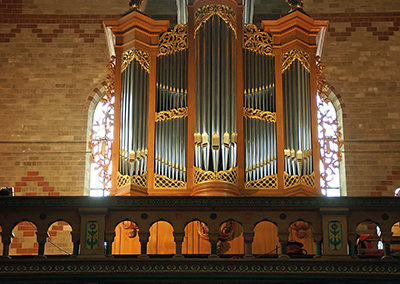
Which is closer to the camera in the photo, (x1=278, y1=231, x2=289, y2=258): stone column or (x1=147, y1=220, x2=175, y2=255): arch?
(x1=278, y1=231, x2=289, y2=258): stone column

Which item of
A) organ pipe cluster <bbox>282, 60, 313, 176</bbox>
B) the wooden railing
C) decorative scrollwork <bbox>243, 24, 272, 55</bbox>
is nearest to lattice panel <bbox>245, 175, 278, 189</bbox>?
organ pipe cluster <bbox>282, 60, 313, 176</bbox>

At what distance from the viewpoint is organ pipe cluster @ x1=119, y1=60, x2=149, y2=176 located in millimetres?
14102

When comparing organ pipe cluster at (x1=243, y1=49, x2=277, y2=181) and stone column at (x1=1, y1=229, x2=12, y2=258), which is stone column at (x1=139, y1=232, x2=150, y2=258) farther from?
organ pipe cluster at (x1=243, y1=49, x2=277, y2=181)

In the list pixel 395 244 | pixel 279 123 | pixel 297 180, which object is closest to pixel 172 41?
pixel 279 123

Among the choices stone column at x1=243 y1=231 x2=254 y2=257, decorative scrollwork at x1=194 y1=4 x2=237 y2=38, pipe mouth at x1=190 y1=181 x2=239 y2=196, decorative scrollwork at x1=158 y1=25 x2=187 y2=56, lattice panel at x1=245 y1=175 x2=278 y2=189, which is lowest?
stone column at x1=243 y1=231 x2=254 y2=257

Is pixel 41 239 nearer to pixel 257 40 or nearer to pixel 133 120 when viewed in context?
pixel 133 120

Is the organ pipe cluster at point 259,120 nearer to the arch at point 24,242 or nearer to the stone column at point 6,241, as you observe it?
the stone column at point 6,241

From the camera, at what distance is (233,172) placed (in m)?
13.9

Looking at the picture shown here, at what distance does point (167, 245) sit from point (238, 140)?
83.2 inches

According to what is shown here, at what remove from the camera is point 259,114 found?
47.9 feet

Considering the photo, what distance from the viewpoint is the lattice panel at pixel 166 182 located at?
14.0 meters

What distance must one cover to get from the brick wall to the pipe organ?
4.26 m

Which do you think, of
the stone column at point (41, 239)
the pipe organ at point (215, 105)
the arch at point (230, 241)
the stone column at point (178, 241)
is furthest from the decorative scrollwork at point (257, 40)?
the stone column at point (41, 239)

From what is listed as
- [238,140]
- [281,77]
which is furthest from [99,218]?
[281,77]
